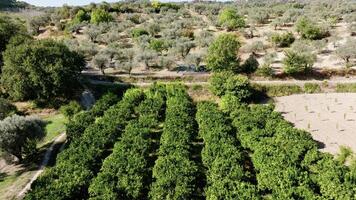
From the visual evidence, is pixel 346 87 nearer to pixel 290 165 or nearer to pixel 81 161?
pixel 290 165

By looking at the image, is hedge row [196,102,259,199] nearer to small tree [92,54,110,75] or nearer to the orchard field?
the orchard field

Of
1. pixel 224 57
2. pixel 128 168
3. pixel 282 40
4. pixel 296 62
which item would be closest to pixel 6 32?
pixel 224 57

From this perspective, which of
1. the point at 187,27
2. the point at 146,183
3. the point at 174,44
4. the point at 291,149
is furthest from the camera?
the point at 187,27

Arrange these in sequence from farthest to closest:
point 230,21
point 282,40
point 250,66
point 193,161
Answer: point 230,21, point 282,40, point 250,66, point 193,161

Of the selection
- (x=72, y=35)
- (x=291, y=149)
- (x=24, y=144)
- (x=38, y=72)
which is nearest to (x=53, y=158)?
(x=24, y=144)

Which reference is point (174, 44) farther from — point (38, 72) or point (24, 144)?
point (24, 144)

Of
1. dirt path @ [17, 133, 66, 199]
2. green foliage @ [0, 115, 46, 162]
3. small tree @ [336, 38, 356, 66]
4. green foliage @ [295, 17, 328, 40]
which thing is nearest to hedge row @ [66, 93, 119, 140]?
dirt path @ [17, 133, 66, 199]
